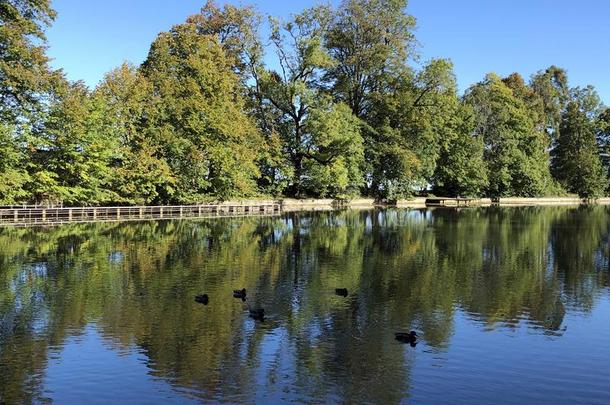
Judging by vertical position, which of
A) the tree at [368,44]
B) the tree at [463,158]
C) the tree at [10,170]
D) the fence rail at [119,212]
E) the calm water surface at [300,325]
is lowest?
the calm water surface at [300,325]

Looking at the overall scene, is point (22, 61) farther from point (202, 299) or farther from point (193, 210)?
point (202, 299)

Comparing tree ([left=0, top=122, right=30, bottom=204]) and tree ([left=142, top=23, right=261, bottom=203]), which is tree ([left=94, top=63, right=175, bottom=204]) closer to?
tree ([left=142, top=23, right=261, bottom=203])

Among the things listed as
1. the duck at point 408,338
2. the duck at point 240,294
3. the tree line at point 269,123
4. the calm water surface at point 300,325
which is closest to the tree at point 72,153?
the tree line at point 269,123

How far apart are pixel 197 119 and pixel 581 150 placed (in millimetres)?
80634

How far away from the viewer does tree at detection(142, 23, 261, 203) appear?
57.1 meters

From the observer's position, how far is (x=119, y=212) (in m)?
50.1

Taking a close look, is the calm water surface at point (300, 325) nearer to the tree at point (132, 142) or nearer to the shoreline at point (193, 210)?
the shoreline at point (193, 210)

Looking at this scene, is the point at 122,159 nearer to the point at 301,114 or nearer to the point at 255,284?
the point at 301,114

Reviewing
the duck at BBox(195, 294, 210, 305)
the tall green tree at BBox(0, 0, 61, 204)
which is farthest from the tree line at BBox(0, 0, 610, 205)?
the duck at BBox(195, 294, 210, 305)

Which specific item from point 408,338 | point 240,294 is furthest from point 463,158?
point 408,338

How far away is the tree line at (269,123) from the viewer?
45.8m

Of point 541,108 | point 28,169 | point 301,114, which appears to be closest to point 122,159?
point 28,169

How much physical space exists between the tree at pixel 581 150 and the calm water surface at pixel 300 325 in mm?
84914

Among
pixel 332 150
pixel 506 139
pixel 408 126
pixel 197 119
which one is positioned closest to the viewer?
pixel 197 119
